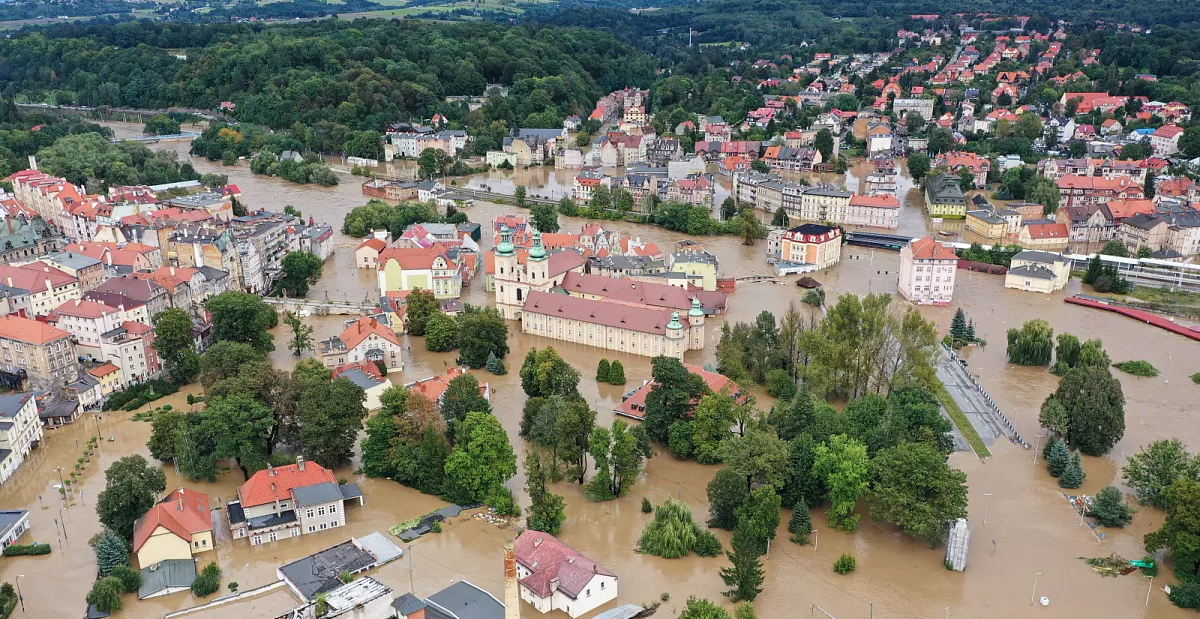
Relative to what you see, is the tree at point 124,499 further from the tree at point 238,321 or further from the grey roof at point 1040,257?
the grey roof at point 1040,257

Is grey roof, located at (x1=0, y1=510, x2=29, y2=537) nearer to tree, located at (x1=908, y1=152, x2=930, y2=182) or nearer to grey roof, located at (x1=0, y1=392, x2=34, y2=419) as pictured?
grey roof, located at (x1=0, y1=392, x2=34, y2=419)

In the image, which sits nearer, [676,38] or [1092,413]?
[1092,413]

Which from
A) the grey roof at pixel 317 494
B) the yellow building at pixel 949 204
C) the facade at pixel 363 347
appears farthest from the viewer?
the yellow building at pixel 949 204

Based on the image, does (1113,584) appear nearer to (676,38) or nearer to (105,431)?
(105,431)

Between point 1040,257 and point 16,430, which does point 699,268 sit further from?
point 16,430

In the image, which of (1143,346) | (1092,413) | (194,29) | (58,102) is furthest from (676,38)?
(1092,413)

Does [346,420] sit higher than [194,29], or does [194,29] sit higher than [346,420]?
[194,29]

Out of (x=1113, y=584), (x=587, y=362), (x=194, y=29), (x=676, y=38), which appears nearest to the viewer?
(x=1113, y=584)

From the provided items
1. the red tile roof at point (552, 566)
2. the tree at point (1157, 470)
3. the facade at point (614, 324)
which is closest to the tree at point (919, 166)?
the facade at point (614, 324)
